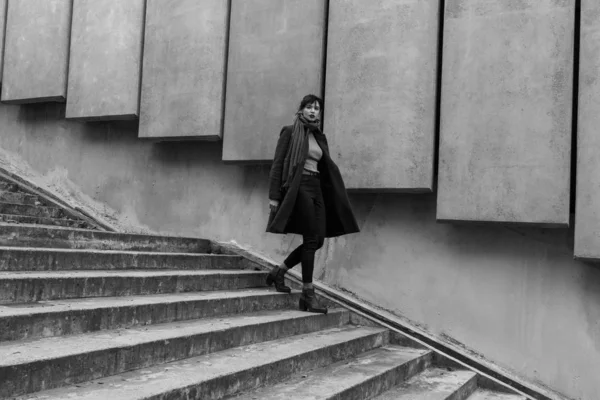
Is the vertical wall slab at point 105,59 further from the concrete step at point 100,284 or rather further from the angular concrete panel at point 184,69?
the concrete step at point 100,284

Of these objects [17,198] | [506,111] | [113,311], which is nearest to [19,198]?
[17,198]

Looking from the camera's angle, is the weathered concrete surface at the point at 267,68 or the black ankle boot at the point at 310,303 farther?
the weathered concrete surface at the point at 267,68

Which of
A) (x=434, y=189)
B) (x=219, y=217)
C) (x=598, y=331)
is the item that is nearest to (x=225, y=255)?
(x=219, y=217)

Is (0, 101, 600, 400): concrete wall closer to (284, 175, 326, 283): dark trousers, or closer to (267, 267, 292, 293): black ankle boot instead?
(267, 267, 292, 293): black ankle boot

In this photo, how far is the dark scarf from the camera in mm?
4293

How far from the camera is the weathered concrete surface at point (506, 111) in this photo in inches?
174

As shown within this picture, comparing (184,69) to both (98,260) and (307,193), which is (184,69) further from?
(98,260)

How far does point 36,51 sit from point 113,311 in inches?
194

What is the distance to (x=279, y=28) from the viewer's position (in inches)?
217

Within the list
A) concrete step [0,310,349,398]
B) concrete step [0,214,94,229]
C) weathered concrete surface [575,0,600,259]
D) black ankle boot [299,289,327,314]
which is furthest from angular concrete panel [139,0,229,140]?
weathered concrete surface [575,0,600,259]

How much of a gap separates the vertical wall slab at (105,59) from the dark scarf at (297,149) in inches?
98.1

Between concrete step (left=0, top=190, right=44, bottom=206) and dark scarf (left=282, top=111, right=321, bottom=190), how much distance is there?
9.75 ft

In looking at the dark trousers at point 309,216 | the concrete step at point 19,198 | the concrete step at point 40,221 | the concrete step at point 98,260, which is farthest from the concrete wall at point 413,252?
the dark trousers at point 309,216

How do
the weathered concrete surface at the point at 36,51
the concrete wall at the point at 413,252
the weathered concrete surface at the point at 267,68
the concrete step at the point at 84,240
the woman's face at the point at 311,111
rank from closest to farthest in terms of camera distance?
the concrete step at the point at 84,240
the woman's face at the point at 311,111
the concrete wall at the point at 413,252
the weathered concrete surface at the point at 267,68
the weathered concrete surface at the point at 36,51
